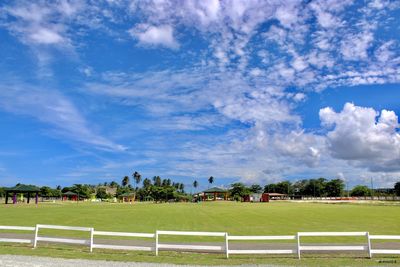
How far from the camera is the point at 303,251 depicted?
66.7 feet

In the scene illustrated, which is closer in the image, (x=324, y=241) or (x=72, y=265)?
(x=72, y=265)

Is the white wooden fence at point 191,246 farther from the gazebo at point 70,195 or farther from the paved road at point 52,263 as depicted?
the gazebo at point 70,195

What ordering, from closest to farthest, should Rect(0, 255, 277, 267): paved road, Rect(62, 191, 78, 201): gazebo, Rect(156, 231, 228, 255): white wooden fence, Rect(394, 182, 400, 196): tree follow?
1. Rect(0, 255, 277, 267): paved road
2. Rect(156, 231, 228, 255): white wooden fence
3. Rect(62, 191, 78, 201): gazebo
4. Rect(394, 182, 400, 196): tree

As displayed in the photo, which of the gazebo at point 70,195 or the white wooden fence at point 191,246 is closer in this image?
the white wooden fence at point 191,246

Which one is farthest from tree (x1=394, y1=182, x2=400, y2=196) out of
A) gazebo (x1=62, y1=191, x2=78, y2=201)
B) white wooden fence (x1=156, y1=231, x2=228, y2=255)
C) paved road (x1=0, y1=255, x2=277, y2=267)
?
paved road (x1=0, y1=255, x2=277, y2=267)

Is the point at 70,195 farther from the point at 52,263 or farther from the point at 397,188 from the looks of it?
the point at 52,263

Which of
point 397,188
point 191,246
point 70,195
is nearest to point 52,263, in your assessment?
point 191,246

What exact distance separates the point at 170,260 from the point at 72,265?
168 inches

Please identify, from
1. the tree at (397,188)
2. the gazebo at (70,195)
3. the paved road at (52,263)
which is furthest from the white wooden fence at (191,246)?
the tree at (397,188)

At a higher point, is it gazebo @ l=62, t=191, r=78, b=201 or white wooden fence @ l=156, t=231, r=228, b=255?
gazebo @ l=62, t=191, r=78, b=201

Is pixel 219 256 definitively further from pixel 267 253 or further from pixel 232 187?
pixel 232 187

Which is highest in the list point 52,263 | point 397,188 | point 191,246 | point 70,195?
point 397,188

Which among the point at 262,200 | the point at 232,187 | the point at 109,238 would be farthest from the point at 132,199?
the point at 109,238

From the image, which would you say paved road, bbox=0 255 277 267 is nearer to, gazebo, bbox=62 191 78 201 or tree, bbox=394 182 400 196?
gazebo, bbox=62 191 78 201
